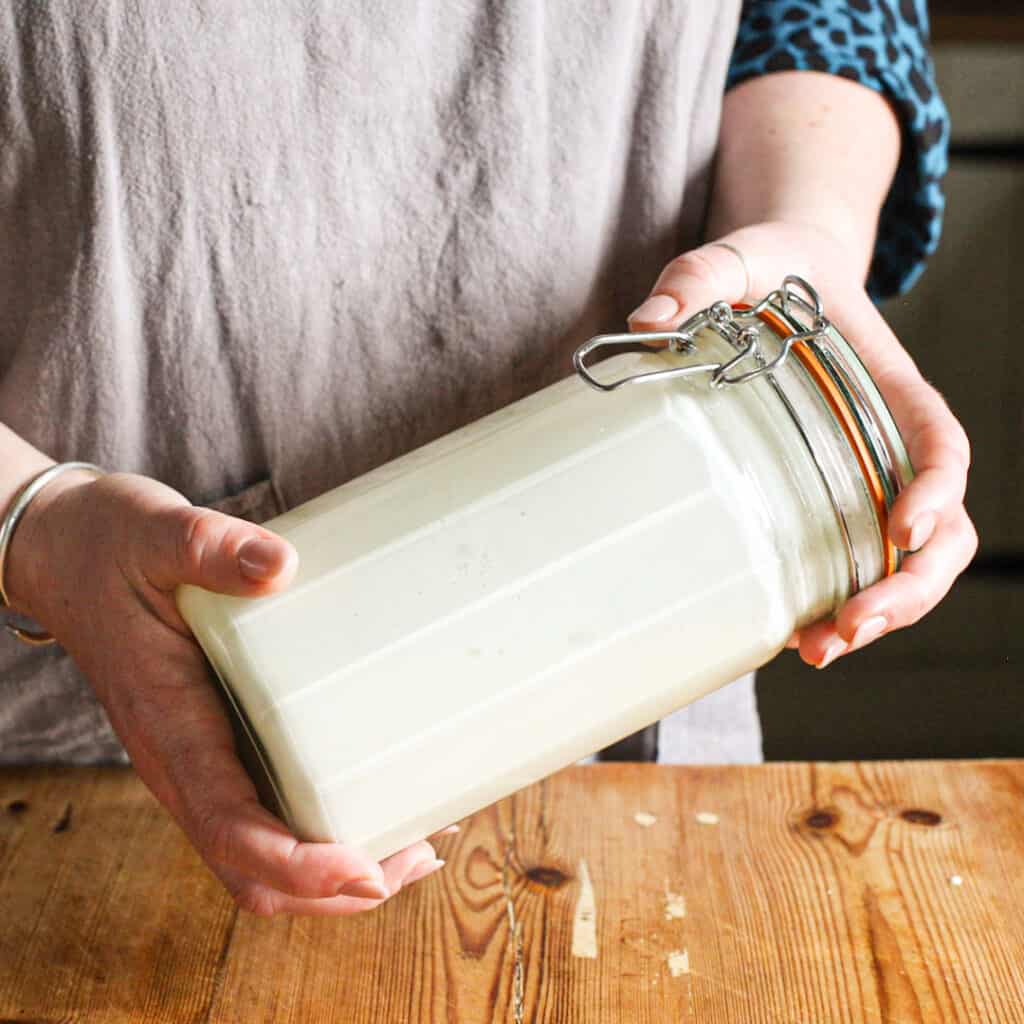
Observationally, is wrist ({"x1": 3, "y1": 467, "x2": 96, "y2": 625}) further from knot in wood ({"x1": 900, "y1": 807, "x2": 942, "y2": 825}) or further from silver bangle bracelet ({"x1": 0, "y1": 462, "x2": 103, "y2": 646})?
knot in wood ({"x1": 900, "y1": 807, "x2": 942, "y2": 825})

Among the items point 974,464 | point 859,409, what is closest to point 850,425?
point 859,409

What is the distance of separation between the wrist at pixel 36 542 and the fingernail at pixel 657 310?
227mm

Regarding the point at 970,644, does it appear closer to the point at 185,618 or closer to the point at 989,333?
the point at 989,333

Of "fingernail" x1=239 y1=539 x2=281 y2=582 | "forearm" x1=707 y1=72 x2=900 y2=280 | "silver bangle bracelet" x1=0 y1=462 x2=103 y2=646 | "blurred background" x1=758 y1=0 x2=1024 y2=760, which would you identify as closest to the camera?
"fingernail" x1=239 y1=539 x2=281 y2=582

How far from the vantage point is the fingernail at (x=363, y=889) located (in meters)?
0.44

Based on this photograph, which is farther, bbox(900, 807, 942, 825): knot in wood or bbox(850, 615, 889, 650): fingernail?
bbox(900, 807, 942, 825): knot in wood

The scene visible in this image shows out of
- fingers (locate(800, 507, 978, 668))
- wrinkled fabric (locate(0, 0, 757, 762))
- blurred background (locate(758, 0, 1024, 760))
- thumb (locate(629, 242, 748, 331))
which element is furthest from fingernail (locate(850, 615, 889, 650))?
blurred background (locate(758, 0, 1024, 760))

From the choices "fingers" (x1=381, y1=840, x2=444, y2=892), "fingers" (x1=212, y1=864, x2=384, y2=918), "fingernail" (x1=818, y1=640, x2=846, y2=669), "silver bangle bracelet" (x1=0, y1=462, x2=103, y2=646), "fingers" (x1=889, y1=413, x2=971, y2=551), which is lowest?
"fingers" (x1=212, y1=864, x2=384, y2=918)

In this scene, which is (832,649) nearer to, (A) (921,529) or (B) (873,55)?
(A) (921,529)

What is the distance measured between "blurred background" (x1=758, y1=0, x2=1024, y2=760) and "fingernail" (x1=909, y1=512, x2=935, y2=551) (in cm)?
105

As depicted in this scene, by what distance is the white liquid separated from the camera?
430 mm

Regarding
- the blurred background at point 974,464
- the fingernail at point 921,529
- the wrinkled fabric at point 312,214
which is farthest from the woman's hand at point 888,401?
the blurred background at point 974,464

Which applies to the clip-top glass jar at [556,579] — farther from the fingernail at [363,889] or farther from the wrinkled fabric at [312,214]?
the wrinkled fabric at [312,214]

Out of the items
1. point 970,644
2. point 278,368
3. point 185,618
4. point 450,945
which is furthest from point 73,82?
point 970,644
